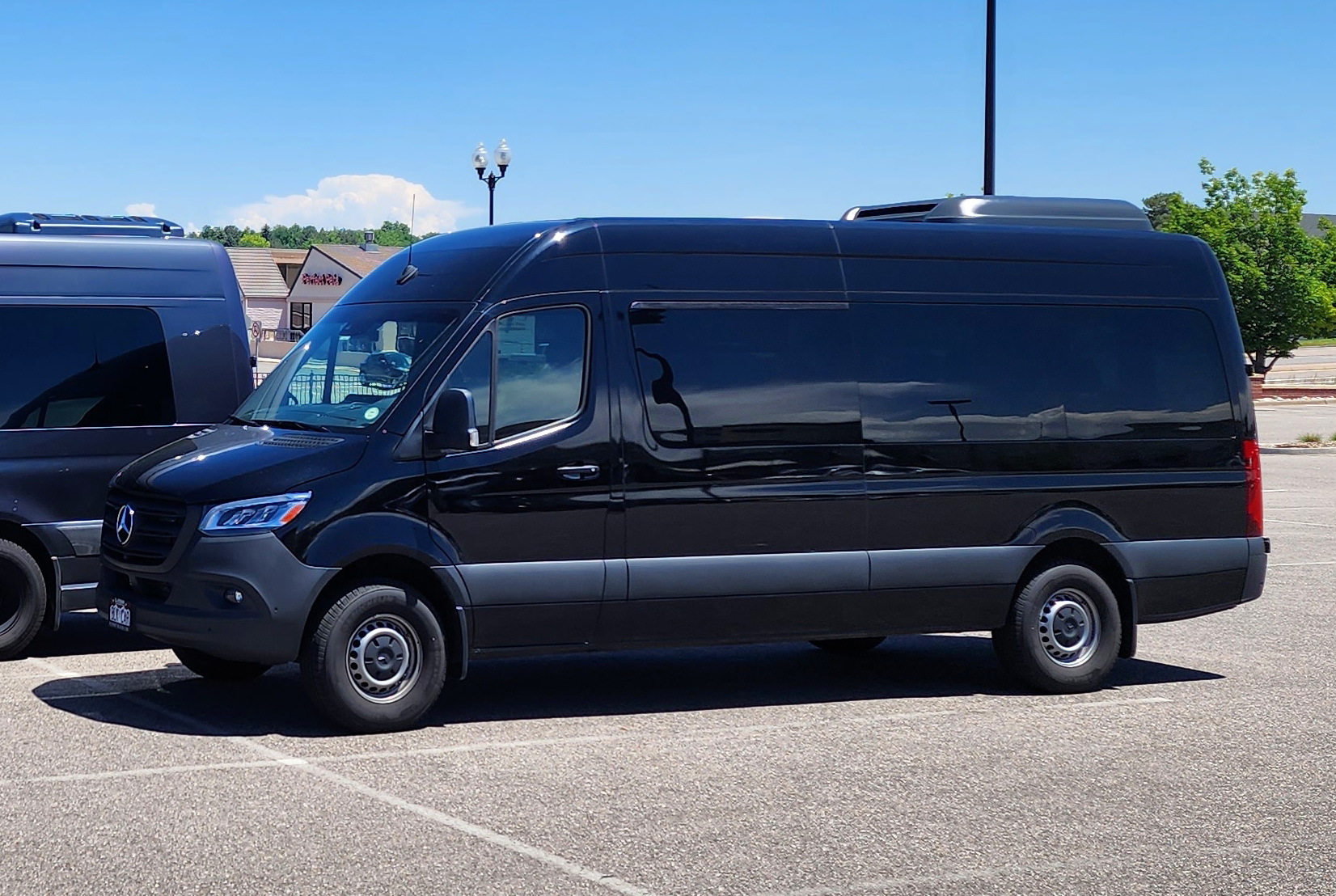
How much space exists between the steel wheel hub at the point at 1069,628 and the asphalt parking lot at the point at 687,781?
0.27 metres

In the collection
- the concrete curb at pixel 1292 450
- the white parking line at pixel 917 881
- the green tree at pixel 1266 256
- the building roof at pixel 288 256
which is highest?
the building roof at pixel 288 256

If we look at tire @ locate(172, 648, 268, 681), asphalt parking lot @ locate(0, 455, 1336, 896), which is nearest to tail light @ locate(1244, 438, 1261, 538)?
asphalt parking lot @ locate(0, 455, 1336, 896)

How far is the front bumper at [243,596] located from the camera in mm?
7879

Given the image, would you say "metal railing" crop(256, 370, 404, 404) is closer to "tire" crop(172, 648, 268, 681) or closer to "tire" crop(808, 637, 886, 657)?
"tire" crop(172, 648, 268, 681)

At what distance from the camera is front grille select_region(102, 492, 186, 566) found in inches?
320

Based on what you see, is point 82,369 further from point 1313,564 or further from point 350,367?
point 1313,564

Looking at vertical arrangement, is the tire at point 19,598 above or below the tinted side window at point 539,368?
below

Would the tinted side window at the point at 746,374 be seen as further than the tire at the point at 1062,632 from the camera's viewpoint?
No

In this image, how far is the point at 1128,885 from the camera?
5746mm

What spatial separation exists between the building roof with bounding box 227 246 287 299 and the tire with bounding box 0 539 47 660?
90.5 meters

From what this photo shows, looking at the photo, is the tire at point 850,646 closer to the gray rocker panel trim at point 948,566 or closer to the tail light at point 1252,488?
the gray rocker panel trim at point 948,566

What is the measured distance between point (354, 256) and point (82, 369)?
8416cm

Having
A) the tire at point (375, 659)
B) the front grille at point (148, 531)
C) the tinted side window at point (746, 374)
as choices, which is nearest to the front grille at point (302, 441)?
the front grille at point (148, 531)

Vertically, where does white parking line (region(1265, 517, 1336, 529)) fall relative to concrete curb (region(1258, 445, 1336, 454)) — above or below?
below
